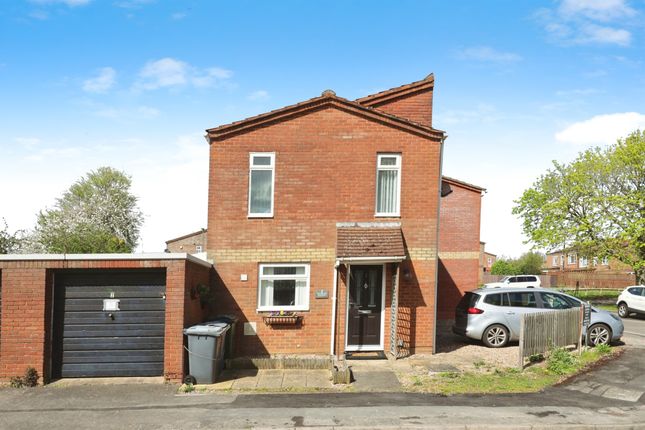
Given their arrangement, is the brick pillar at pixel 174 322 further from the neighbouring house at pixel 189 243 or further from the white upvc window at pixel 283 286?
the neighbouring house at pixel 189 243

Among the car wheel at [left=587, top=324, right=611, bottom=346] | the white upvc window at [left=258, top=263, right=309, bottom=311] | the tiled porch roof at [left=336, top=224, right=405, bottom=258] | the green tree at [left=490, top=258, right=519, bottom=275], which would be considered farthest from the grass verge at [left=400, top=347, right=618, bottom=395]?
the green tree at [left=490, top=258, right=519, bottom=275]

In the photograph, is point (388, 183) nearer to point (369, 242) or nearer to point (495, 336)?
point (369, 242)

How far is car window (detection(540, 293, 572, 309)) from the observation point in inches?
576

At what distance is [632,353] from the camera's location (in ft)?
43.7

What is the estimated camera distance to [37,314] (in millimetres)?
10789

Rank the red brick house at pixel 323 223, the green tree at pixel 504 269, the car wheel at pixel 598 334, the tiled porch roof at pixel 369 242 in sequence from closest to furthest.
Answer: the tiled porch roof at pixel 369 242, the red brick house at pixel 323 223, the car wheel at pixel 598 334, the green tree at pixel 504 269

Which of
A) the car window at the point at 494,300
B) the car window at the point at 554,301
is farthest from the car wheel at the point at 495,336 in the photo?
the car window at the point at 554,301

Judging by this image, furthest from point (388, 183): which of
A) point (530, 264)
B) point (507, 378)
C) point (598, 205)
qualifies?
point (530, 264)

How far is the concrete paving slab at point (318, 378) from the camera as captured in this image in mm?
10711

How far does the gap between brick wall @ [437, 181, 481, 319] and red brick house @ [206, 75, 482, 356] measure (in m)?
10.0

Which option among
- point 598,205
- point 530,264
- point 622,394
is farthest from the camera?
point 530,264

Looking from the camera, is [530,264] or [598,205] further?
[530,264]

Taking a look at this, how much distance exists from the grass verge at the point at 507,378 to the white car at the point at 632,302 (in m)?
12.4

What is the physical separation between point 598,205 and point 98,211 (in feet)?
141
